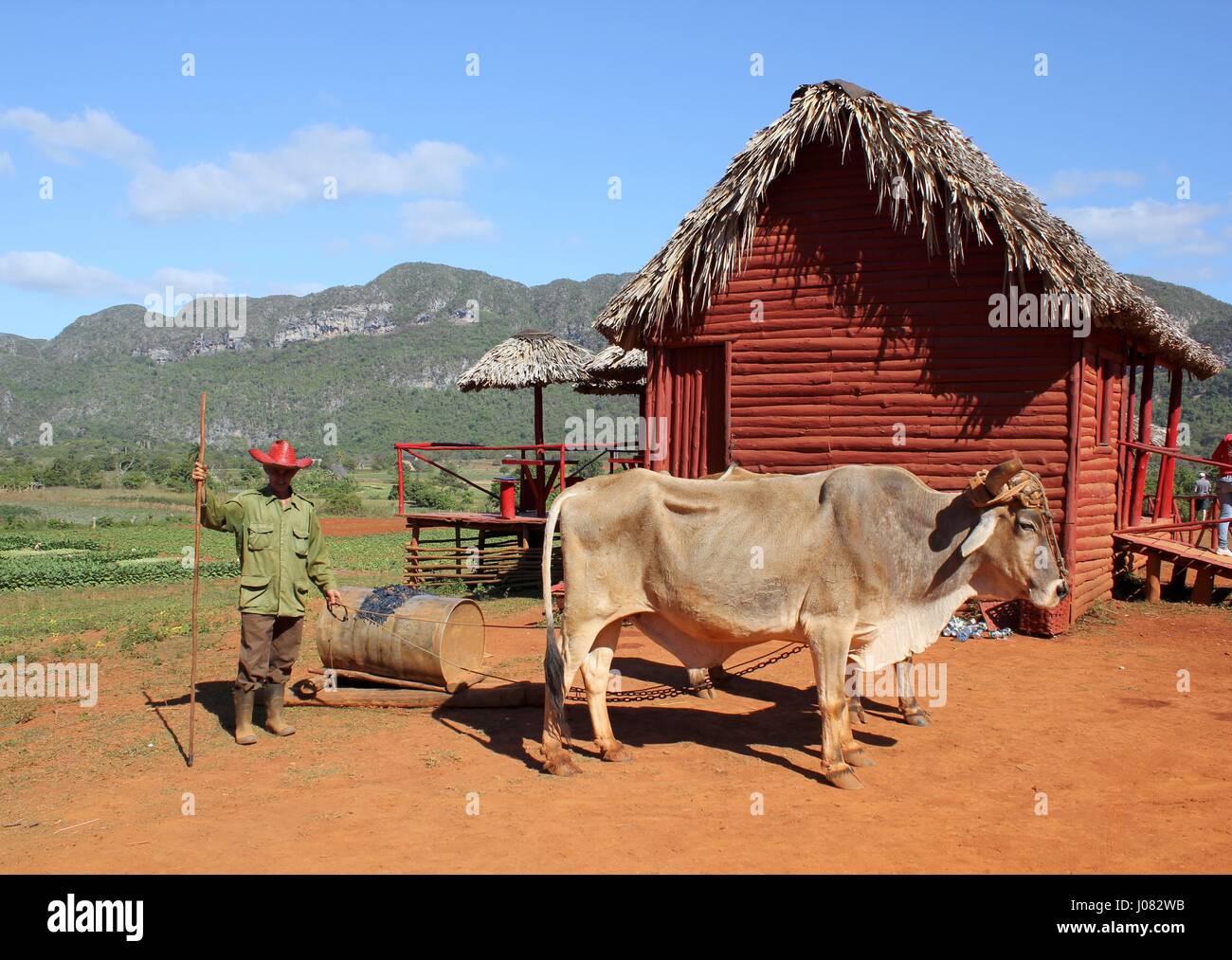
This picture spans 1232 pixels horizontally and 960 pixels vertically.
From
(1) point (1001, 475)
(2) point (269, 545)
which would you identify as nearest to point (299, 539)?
(2) point (269, 545)

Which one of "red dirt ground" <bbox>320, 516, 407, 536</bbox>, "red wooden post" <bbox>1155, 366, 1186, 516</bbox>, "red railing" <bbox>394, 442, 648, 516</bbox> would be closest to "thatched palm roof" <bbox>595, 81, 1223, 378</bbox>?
"red railing" <bbox>394, 442, 648, 516</bbox>

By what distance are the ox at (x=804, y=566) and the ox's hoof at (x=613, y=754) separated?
0.05 feet

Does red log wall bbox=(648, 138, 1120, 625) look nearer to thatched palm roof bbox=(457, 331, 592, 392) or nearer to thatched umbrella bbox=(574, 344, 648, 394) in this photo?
thatched umbrella bbox=(574, 344, 648, 394)

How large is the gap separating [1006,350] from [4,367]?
403ft

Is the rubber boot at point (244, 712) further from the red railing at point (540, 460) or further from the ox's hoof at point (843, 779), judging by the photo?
the red railing at point (540, 460)

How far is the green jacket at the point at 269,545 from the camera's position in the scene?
23.9 ft

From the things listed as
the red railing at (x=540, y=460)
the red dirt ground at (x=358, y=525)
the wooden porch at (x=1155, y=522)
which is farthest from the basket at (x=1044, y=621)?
the red dirt ground at (x=358, y=525)

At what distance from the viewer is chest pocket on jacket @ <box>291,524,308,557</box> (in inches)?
296

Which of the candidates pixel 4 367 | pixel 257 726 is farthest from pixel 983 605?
pixel 4 367

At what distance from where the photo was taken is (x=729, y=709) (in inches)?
321

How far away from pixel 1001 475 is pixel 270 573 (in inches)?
209

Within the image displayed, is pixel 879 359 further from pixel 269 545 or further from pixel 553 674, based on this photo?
pixel 269 545

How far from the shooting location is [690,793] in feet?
19.8
